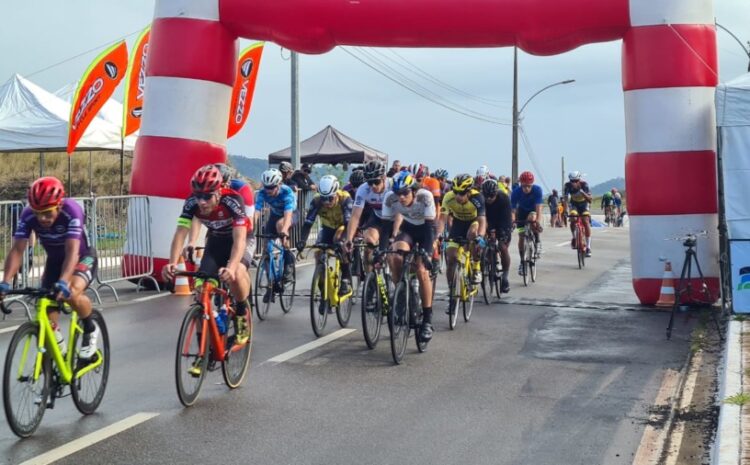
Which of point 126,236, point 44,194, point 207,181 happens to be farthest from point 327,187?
point 44,194

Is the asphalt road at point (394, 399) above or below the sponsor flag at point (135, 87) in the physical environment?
below

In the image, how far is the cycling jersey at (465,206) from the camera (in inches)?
505

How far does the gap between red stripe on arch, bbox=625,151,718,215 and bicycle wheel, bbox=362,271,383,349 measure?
500 cm

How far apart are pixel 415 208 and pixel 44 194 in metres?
4.58

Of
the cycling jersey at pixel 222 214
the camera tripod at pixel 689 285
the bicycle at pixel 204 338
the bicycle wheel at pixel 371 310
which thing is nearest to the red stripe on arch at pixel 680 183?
the camera tripod at pixel 689 285

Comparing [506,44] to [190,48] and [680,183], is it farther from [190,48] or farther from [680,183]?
[190,48]

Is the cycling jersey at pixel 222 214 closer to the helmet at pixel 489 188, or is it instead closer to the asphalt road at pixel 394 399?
the asphalt road at pixel 394 399

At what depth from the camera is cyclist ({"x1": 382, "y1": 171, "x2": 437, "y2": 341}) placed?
10078 mm

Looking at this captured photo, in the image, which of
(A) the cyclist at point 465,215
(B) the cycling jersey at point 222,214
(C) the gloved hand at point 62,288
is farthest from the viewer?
(A) the cyclist at point 465,215

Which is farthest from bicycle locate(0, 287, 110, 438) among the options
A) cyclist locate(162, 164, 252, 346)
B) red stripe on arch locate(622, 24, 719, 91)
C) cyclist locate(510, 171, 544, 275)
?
cyclist locate(510, 171, 544, 275)

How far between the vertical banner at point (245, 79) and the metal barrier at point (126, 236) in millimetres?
6432

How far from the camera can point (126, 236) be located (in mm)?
15250

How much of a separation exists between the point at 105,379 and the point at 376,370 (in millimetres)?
2597

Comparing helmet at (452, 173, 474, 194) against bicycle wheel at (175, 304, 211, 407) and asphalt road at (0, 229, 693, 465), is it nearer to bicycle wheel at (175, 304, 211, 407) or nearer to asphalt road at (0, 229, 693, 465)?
asphalt road at (0, 229, 693, 465)
